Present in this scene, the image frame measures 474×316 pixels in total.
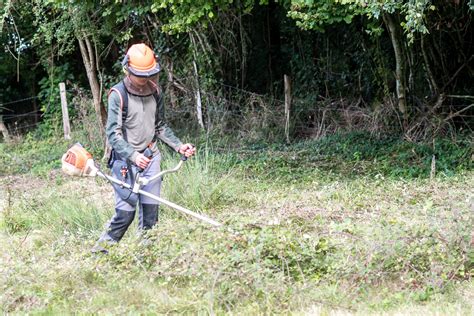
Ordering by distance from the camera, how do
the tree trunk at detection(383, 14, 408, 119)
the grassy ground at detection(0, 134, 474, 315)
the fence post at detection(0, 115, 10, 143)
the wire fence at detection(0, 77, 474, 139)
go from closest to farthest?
the grassy ground at detection(0, 134, 474, 315)
the tree trunk at detection(383, 14, 408, 119)
the wire fence at detection(0, 77, 474, 139)
the fence post at detection(0, 115, 10, 143)

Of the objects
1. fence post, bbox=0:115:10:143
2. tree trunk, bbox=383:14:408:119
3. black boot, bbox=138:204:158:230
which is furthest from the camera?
fence post, bbox=0:115:10:143

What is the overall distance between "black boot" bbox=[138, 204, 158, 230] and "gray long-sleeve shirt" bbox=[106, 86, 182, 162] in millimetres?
528

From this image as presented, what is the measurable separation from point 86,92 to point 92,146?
2.63 m

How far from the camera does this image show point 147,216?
6.22 metres

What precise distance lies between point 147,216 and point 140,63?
4.68ft

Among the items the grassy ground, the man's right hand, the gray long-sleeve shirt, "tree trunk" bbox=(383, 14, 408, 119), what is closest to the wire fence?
"tree trunk" bbox=(383, 14, 408, 119)

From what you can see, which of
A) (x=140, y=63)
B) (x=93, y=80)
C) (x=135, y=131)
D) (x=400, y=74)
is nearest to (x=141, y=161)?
(x=135, y=131)

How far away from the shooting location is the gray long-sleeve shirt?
5.88m

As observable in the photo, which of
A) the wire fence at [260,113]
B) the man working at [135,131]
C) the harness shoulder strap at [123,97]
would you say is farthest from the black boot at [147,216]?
the wire fence at [260,113]

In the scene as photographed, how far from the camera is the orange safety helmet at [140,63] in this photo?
19.1 ft

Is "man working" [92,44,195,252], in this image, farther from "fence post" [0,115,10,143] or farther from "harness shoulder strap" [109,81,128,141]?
"fence post" [0,115,10,143]

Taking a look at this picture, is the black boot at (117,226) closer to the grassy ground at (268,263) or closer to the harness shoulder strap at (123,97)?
the grassy ground at (268,263)

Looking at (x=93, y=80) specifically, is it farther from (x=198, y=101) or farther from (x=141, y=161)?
(x=141, y=161)

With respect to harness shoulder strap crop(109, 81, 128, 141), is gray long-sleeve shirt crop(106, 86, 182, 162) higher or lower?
lower
